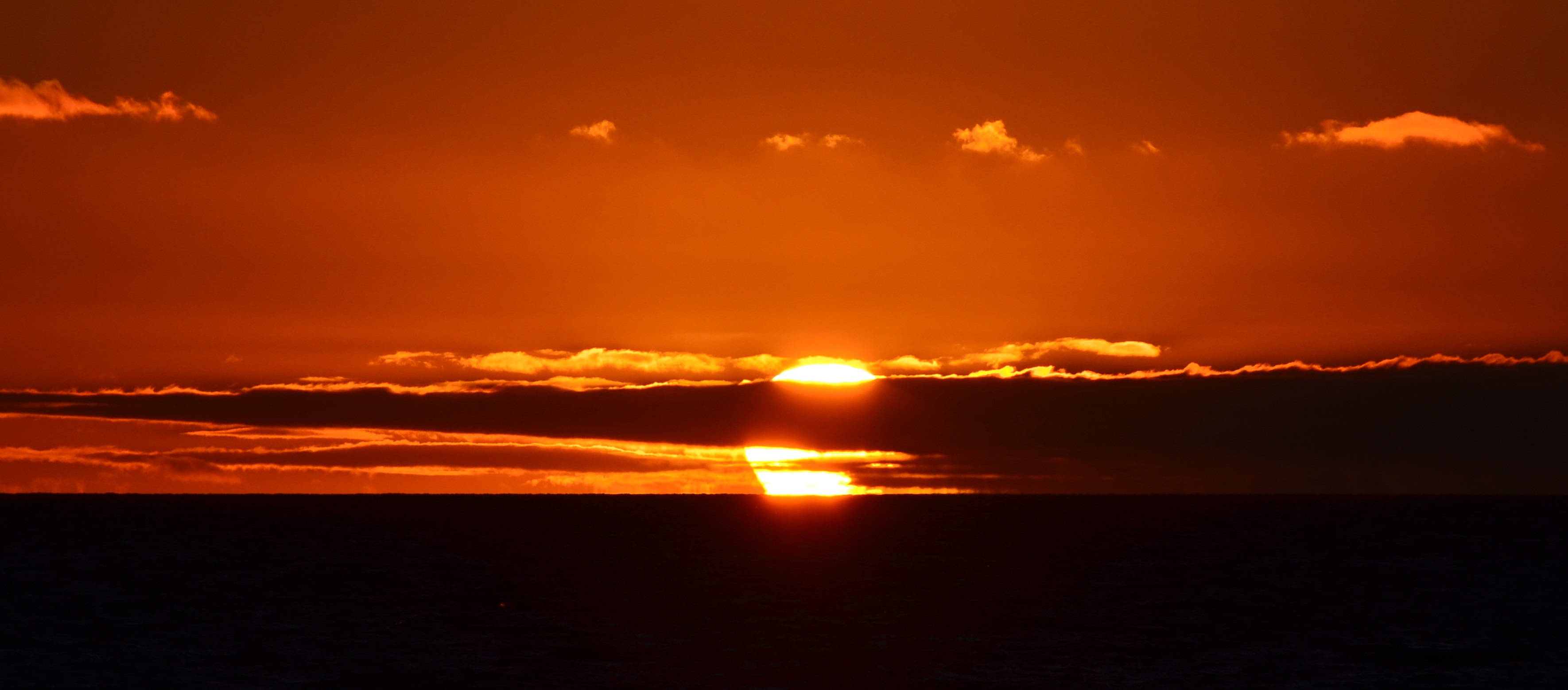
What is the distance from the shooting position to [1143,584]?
104000 millimetres

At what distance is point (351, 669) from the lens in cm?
6116

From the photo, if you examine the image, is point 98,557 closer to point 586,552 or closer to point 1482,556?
point 586,552

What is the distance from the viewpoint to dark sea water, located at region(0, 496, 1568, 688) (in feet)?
199

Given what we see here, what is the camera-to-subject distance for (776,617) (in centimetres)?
8019

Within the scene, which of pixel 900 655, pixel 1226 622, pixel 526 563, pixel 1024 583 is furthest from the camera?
pixel 526 563

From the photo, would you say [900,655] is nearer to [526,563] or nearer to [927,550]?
[526,563]

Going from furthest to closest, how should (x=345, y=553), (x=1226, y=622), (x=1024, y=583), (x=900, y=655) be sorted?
(x=345, y=553)
(x=1024, y=583)
(x=1226, y=622)
(x=900, y=655)

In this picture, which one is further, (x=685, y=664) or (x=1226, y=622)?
(x=1226, y=622)

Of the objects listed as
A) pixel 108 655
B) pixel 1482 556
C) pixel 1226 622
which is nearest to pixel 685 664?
pixel 108 655

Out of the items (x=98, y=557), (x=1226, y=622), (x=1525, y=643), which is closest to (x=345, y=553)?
(x=98, y=557)

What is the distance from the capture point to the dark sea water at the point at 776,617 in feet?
199

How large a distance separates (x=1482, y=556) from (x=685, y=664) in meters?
102

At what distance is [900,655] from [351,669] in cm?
2570

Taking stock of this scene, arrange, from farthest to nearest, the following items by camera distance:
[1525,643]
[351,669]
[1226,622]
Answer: [1226,622] → [1525,643] → [351,669]
